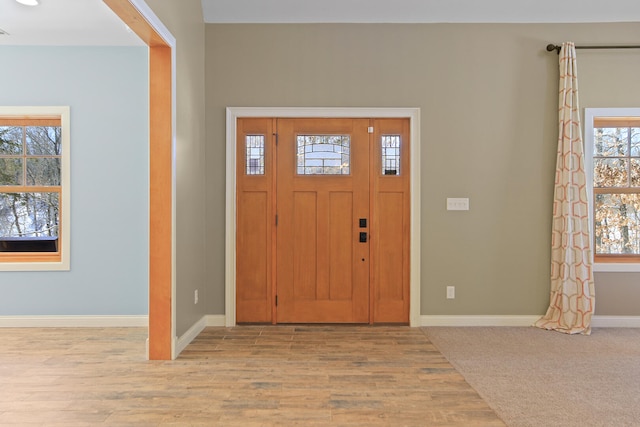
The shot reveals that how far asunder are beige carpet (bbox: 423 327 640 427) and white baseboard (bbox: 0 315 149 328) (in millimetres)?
2918

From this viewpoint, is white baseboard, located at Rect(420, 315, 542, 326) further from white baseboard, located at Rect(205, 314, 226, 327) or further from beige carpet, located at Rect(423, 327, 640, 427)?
white baseboard, located at Rect(205, 314, 226, 327)

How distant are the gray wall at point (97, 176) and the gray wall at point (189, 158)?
2.11ft

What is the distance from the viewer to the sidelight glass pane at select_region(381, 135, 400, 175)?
415 cm

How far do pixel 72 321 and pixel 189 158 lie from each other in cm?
210

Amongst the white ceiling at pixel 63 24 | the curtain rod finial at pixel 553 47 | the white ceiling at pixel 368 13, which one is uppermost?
the white ceiling at pixel 368 13

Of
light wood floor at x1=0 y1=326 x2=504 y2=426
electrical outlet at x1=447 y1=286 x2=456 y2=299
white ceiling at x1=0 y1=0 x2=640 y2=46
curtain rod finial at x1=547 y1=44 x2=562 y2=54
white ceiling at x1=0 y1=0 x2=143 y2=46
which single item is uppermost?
white ceiling at x1=0 y1=0 x2=640 y2=46

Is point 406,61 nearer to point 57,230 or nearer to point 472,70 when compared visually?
point 472,70

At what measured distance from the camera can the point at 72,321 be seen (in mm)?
4090

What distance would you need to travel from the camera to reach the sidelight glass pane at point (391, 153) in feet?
13.6

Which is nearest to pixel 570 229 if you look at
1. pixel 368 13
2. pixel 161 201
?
pixel 368 13

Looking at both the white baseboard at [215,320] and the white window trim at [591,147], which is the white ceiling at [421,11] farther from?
the white baseboard at [215,320]

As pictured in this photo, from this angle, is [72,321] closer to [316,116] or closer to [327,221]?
[327,221]

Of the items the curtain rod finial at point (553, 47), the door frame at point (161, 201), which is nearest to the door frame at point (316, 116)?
the door frame at point (161, 201)

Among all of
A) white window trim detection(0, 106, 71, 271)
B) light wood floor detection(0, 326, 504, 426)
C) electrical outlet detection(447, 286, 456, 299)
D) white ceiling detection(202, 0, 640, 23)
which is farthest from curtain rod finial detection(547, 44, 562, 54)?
white window trim detection(0, 106, 71, 271)
